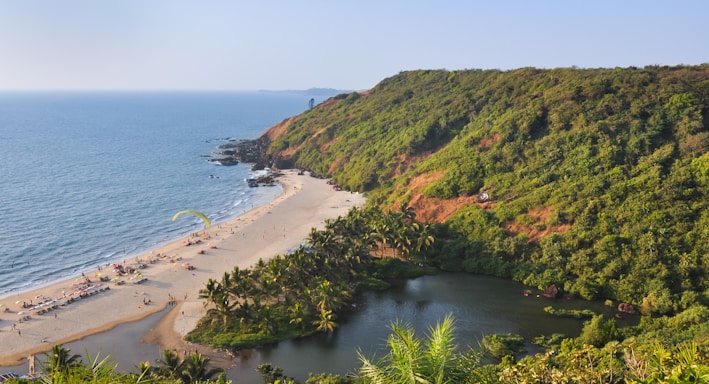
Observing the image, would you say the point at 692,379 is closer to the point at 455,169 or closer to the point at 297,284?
the point at 297,284

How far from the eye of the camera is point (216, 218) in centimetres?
8506

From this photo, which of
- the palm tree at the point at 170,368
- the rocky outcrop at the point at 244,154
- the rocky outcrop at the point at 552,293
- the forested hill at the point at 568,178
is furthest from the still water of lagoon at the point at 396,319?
the rocky outcrop at the point at 244,154

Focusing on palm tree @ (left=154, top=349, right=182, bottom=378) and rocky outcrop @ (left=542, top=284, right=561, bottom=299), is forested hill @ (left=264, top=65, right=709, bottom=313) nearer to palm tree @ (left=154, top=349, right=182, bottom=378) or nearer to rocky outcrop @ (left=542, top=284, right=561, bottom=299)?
rocky outcrop @ (left=542, top=284, right=561, bottom=299)

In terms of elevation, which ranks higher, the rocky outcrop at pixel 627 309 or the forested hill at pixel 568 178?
the forested hill at pixel 568 178

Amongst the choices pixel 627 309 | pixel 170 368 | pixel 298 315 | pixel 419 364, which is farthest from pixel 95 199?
pixel 419 364

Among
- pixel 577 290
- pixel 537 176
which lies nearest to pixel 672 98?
pixel 537 176

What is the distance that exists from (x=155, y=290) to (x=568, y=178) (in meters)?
57.5

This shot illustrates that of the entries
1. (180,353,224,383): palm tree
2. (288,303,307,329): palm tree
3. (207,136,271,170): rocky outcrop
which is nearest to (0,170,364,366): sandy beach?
(288,303,307,329): palm tree

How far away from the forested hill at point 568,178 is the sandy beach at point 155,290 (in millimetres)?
22433

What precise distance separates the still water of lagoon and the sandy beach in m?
2.81

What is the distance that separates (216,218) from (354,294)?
4063 centimetres

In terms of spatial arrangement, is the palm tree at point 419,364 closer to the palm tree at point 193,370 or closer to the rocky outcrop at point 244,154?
the palm tree at point 193,370

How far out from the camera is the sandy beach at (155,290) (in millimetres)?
45094

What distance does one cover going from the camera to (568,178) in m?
68.5
